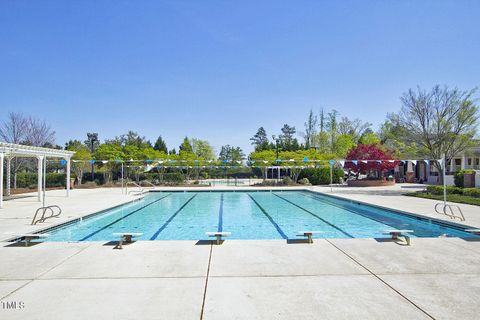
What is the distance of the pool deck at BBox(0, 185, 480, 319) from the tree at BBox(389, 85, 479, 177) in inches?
533

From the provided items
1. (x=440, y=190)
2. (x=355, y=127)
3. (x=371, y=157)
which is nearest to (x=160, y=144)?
(x=355, y=127)

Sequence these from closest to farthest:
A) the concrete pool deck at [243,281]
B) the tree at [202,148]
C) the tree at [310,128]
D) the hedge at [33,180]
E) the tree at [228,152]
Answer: the concrete pool deck at [243,281] < the hedge at [33,180] < the tree at [202,148] < the tree at [310,128] < the tree at [228,152]

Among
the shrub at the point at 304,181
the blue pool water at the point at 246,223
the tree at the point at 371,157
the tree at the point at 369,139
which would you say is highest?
the tree at the point at 369,139

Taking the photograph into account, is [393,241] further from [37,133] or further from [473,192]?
[37,133]

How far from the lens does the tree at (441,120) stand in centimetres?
1691

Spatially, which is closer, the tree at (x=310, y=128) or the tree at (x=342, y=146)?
the tree at (x=342, y=146)

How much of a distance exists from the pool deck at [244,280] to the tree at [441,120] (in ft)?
44.4

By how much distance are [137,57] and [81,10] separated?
533 cm

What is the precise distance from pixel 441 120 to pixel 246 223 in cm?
1380

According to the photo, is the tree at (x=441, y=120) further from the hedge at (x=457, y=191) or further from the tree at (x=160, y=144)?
A: the tree at (x=160, y=144)

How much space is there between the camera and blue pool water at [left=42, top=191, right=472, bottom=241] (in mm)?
8188

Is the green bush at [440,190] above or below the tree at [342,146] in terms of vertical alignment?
below

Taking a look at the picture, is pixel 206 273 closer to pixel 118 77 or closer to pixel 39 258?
pixel 39 258

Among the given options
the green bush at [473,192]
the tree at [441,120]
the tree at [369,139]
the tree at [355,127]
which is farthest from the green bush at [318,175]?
the tree at [355,127]
